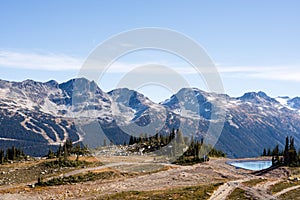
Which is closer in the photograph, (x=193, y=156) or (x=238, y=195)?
(x=238, y=195)

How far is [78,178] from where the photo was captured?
3423 inches

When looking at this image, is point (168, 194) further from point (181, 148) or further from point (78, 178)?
point (181, 148)

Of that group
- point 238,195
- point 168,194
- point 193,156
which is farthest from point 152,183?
point 193,156

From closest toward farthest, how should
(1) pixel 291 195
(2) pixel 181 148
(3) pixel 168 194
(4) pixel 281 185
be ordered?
(1) pixel 291 195 < (3) pixel 168 194 < (4) pixel 281 185 < (2) pixel 181 148

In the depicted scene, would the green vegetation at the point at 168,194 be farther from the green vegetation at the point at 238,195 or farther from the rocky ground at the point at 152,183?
the green vegetation at the point at 238,195

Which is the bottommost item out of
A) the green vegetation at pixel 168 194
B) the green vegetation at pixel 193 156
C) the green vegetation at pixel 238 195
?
the green vegetation at pixel 168 194

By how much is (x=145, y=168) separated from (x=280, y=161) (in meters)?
43.4

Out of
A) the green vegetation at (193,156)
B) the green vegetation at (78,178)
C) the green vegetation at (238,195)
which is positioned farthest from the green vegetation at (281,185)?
the green vegetation at (78,178)

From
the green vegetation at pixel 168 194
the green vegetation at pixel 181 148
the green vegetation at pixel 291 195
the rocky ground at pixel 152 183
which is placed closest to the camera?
the green vegetation at pixel 291 195

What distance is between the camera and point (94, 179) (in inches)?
3462

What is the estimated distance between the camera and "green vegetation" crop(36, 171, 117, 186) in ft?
268

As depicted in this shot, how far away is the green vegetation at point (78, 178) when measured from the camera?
3214 inches

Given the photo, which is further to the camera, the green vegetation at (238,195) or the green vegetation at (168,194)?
the green vegetation at (168,194)

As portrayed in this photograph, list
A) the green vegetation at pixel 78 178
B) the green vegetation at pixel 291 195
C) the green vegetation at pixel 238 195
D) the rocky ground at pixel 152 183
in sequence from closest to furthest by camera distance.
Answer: the green vegetation at pixel 238 195 → the green vegetation at pixel 291 195 → the rocky ground at pixel 152 183 → the green vegetation at pixel 78 178
